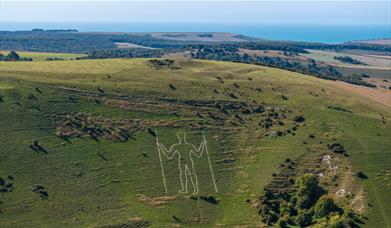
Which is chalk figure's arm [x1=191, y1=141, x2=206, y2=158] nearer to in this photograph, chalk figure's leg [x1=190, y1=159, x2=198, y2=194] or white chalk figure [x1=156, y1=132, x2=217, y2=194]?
white chalk figure [x1=156, y1=132, x2=217, y2=194]

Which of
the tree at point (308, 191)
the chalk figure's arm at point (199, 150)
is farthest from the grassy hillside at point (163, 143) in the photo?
the tree at point (308, 191)

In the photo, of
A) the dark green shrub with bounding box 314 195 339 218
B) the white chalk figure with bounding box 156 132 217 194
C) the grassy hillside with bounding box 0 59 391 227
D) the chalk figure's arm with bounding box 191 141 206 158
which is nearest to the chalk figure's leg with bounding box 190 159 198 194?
the white chalk figure with bounding box 156 132 217 194

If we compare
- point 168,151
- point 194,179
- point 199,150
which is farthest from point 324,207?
point 168,151

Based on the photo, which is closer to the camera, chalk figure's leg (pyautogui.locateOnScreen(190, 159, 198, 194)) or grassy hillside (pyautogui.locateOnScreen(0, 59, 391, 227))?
grassy hillside (pyautogui.locateOnScreen(0, 59, 391, 227))

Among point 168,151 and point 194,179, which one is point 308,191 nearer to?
point 194,179

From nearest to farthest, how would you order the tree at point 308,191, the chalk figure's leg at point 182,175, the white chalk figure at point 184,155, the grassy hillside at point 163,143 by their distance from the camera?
the grassy hillside at point 163,143
the tree at point 308,191
the chalk figure's leg at point 182,175
the white chalk figure at point 184,155

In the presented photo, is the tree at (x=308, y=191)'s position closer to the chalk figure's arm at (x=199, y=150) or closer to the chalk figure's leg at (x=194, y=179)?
the chalk figure's leg at (x=194, y=179)
